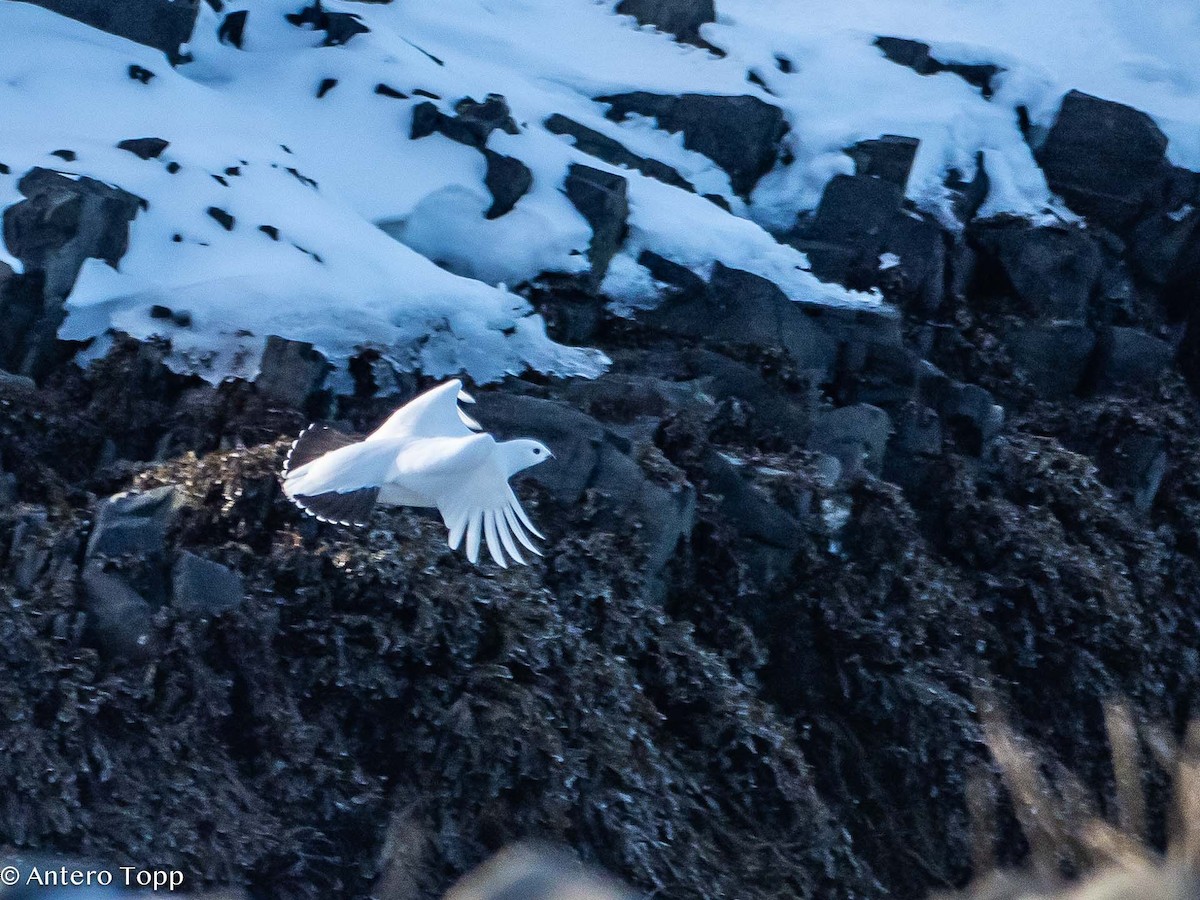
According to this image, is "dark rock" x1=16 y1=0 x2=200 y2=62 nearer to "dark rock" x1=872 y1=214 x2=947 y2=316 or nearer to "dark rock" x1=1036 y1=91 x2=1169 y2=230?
"dark rock" x1=872 y1=214 x2=947 y2=316

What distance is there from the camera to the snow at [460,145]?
25.9 feet

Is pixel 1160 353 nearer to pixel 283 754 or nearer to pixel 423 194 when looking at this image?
pixel 423 194

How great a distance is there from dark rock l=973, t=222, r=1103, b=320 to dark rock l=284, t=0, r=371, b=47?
4.11m

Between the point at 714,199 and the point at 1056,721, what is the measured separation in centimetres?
368

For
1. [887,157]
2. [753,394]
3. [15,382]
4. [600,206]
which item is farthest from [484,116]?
[15,382]

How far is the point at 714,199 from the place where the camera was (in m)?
10.4

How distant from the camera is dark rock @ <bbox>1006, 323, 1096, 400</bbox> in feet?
34.2

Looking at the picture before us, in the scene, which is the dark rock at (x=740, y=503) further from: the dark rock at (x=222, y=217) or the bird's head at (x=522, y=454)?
the dark rock at (x=222, y=217)

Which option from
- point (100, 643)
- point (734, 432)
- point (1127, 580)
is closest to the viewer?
point (100, 643)

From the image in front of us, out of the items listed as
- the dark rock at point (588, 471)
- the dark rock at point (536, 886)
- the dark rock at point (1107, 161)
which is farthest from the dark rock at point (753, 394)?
the dark rock at point (536, 886)

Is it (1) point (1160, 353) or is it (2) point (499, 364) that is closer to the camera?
(2) point (499, 364)

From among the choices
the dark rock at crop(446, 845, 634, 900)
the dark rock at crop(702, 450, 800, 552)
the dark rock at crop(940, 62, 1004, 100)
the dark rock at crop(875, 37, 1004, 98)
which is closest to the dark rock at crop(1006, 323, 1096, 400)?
the dark rock at crop(940, 62, 1004, 100)

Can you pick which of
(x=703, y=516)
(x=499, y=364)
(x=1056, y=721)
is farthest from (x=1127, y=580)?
(x=499, y=364)

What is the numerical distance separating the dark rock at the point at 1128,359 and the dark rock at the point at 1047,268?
0.27 metres
